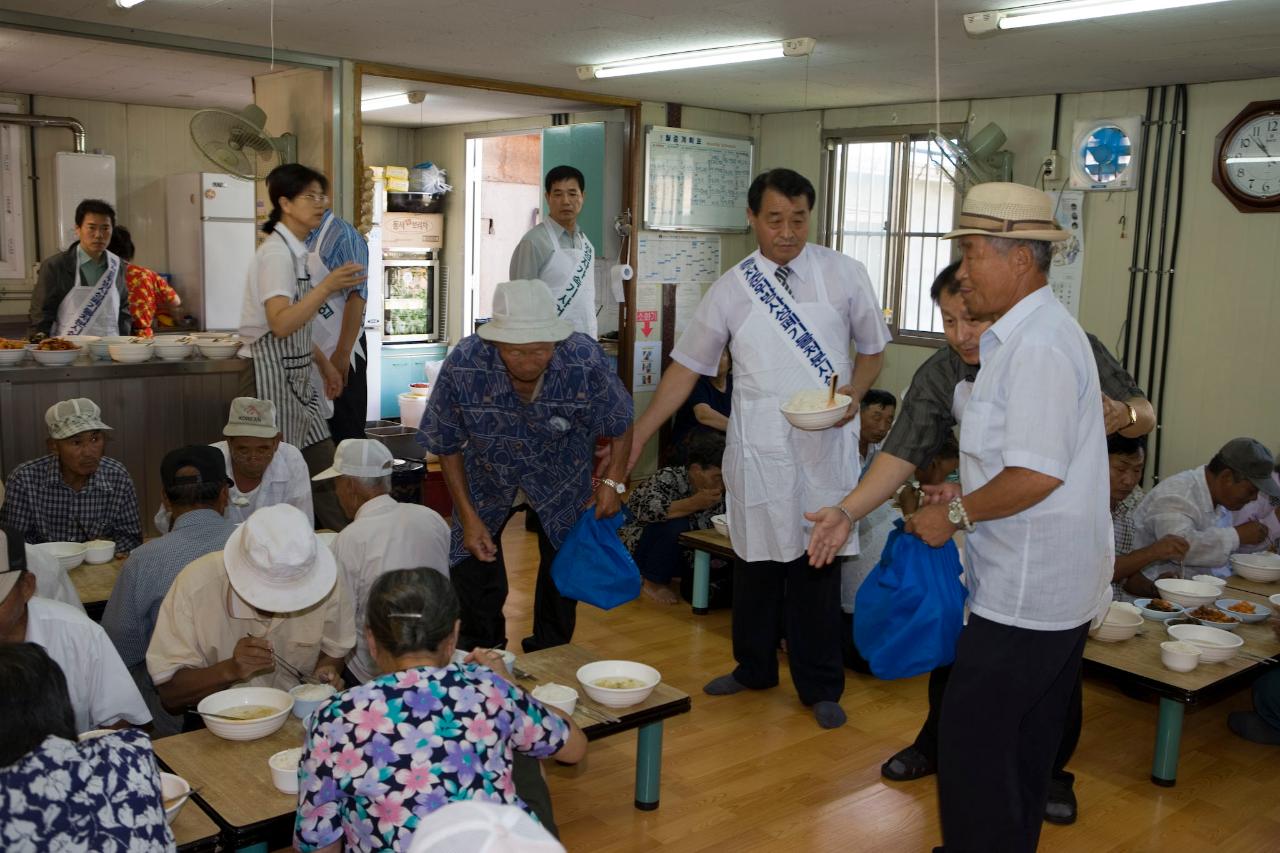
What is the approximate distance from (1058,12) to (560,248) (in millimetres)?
2998

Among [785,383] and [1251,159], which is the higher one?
[1251,159]

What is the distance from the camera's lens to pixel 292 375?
16.3ft

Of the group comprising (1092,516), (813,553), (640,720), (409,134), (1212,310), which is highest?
(409,134)

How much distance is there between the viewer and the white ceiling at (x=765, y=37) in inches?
187

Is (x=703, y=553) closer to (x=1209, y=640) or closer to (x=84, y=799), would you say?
(x=1209, y=640)

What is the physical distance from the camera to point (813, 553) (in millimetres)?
2936

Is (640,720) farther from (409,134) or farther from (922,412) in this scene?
(409,134)

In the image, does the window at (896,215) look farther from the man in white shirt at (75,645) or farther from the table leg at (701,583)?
the man in white shirt at (75,645)

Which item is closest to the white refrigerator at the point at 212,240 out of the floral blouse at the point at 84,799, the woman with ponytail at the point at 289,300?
the woman with ponytail at the point at 289,300

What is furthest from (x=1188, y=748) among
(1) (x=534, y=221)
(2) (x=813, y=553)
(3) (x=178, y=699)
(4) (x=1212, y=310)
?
(1) (x=534, y=221)

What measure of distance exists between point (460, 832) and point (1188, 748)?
3.75 m

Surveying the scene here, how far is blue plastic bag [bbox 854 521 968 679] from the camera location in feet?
10.6

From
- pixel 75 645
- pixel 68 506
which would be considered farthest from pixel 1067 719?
pixel 68 506

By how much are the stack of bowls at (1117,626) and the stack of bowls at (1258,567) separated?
3.54ft
